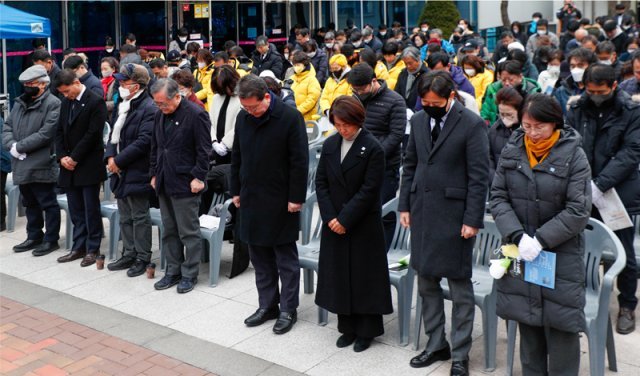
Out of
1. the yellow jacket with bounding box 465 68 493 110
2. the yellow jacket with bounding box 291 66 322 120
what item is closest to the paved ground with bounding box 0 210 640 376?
the yellow jacket with bounding box 291 66 322 120

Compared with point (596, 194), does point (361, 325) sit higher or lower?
lower

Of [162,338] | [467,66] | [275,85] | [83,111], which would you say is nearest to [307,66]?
[467,66]

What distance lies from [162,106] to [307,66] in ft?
13.8

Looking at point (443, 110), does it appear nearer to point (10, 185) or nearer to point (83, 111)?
point (83, 111)

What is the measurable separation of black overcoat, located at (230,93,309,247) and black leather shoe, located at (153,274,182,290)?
1521 millimetres

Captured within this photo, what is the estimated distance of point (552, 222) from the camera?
4.45m

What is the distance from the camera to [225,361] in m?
5.71

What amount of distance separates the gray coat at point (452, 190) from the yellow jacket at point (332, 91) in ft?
16.2

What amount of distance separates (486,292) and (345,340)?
110 centimetres

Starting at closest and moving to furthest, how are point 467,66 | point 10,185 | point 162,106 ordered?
point 162,106
point 10,185
point 467,66

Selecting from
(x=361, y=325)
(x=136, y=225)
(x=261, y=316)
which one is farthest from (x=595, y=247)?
(x=136, y=225)

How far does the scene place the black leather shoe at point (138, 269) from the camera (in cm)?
777

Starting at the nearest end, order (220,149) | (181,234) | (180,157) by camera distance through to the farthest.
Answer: (180,157), (181,234), (220,149)

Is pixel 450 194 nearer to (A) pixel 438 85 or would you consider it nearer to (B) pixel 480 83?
(A) pixel 438 85
